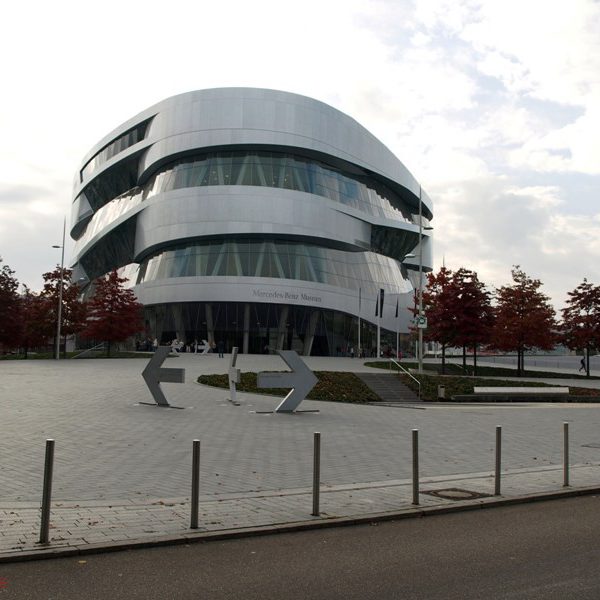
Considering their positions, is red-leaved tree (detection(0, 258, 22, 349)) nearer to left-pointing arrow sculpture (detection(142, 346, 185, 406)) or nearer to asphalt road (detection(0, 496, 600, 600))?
left-pointing arrow sculpture (detection(142, 346, 185, 406))

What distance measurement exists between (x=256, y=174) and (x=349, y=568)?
60753 mm

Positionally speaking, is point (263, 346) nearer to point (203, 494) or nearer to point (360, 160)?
point (360, 160)

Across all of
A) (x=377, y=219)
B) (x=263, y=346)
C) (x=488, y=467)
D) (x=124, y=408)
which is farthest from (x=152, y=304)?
(x=488, y=467)

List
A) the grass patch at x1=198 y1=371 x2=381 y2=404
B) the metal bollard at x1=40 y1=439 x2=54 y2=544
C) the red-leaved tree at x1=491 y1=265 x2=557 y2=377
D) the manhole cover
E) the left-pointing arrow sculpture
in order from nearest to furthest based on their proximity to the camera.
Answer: the metal bollard at x1=40 y1=439 x2=54 y2=544
the manhole cover
the left-pointing arrow sculpture
the grass patch at x1=198 y1=371 x2=381 y2=404
the red-leaved tree at x1=491 y1=265 x2=557 y2=377

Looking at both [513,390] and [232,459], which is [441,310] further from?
[232,459]

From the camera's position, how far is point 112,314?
51125 mm

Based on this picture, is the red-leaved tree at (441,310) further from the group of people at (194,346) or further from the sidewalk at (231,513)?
the sidewalk at (231,513)

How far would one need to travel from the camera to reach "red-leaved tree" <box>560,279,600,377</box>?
41.0 metres

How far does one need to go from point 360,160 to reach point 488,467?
62.6m

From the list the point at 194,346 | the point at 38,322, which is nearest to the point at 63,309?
the point at 38,322

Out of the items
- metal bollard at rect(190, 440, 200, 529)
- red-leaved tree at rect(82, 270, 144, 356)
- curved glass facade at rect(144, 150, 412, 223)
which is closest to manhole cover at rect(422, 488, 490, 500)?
metal bollard at rect(190, 440, 200, 529)

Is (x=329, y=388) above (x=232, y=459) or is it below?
above

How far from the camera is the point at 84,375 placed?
30.2 metres

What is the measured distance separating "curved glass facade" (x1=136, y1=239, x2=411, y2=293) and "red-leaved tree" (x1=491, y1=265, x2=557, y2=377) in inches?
1031
